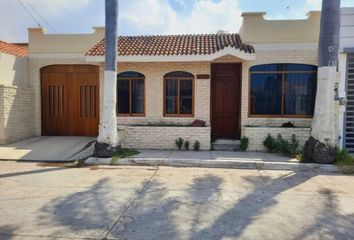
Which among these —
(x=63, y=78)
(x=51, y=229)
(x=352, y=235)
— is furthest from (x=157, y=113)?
(x=352, y=235)

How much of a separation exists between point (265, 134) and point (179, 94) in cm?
347

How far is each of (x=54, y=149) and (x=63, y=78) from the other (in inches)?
150

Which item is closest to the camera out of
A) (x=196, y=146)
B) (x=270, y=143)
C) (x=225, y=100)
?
(x=270, y=143)

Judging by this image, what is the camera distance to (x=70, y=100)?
12875 millimetres

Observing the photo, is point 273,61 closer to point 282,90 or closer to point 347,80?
point 282,90

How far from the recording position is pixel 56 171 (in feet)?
26.3

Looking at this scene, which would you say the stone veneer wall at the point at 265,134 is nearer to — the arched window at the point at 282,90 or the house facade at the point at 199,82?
the house facade at the point at 199,82

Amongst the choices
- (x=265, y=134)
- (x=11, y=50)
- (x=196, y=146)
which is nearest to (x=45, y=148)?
(x=196, y=146)

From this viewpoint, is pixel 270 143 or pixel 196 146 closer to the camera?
pixel 270 143

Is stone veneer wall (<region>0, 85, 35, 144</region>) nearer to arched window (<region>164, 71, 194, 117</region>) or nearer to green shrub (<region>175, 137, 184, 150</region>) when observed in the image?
arched window (<region>164, 71, 194, 117</region>)

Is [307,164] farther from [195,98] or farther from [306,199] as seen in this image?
[195,98]

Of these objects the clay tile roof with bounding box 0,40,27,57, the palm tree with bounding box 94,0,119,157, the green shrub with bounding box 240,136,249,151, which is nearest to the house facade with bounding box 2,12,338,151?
the green shrub with bounding box 240,136,249,151

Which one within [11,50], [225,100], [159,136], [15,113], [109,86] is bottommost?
[159,136]

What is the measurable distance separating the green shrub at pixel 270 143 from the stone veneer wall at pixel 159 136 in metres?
2.00
